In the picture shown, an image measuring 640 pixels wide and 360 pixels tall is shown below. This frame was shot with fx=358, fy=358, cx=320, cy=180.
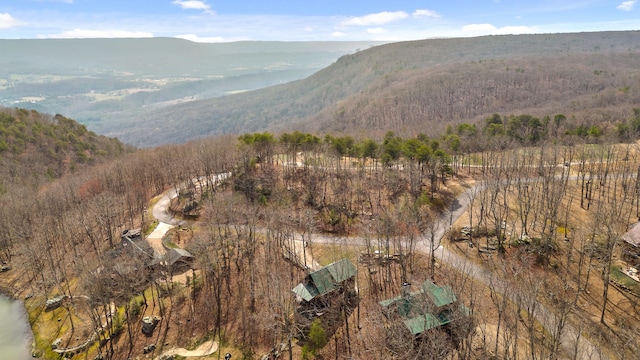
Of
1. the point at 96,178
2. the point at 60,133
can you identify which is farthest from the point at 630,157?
the point at 60,133

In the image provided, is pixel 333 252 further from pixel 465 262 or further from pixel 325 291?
pixel 465 262

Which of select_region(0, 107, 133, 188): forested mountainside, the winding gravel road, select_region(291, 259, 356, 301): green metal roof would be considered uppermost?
select_region(0, 107, 133, 188): forested mountainside

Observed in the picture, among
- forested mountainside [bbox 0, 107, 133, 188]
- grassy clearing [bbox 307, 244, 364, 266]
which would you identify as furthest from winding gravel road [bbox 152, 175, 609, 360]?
forested mountainside [bbox 0, 107, 133, 188]

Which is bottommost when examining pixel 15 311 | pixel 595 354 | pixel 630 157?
pixel 15 311

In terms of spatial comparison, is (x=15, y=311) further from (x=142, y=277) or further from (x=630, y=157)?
(x=630, y=157)

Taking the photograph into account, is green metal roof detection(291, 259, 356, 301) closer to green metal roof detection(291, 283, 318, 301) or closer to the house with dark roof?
green metal roof detection(291, 283, 318, 301)

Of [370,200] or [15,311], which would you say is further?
[370,200]

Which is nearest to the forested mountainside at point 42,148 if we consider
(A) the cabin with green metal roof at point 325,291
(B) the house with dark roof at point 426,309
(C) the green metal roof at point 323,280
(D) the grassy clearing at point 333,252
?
(D) the grassy clearing at point 333,252
